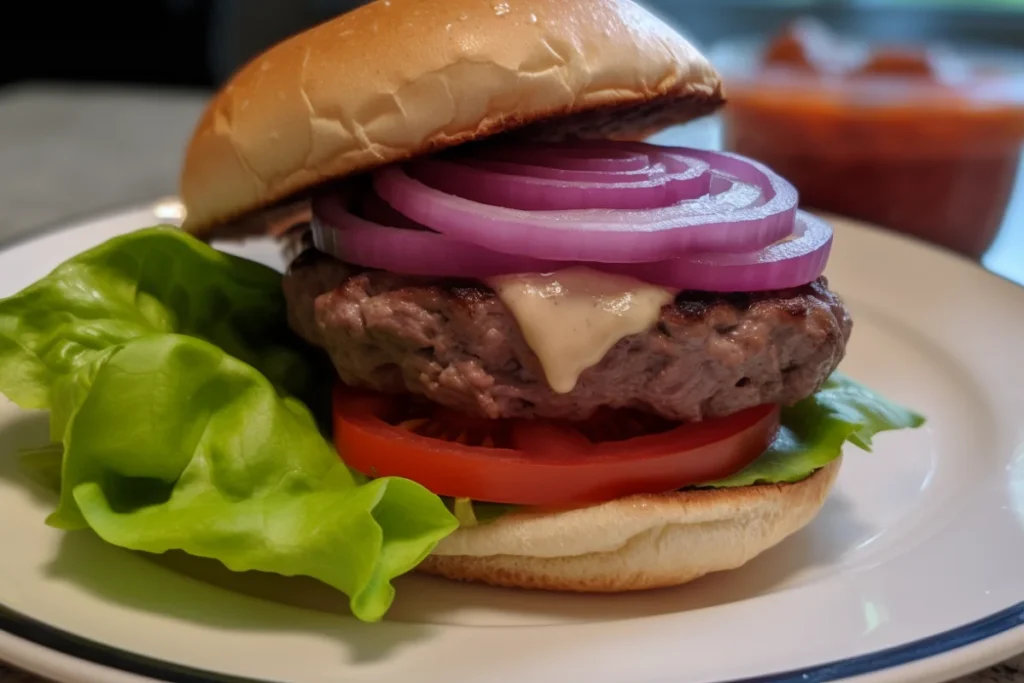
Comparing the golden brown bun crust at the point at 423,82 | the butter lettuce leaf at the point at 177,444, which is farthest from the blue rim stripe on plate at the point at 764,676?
the golden brown bun crust at the point at 423,82

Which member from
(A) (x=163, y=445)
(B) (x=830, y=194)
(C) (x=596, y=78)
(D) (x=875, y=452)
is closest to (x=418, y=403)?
(A) (x=163, y=445)

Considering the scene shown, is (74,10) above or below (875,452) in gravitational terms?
below

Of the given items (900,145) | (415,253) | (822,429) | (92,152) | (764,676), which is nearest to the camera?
(764,676)

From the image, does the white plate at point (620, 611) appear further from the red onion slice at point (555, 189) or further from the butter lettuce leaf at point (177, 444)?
the red onion slice at point (555, 189)

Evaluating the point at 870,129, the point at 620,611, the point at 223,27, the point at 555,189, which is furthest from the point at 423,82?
the point at 223,27

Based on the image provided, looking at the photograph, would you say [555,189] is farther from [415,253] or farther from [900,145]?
[900,145]

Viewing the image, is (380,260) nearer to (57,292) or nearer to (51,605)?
(57,292)

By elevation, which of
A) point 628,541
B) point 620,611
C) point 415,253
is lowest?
point 620,611
